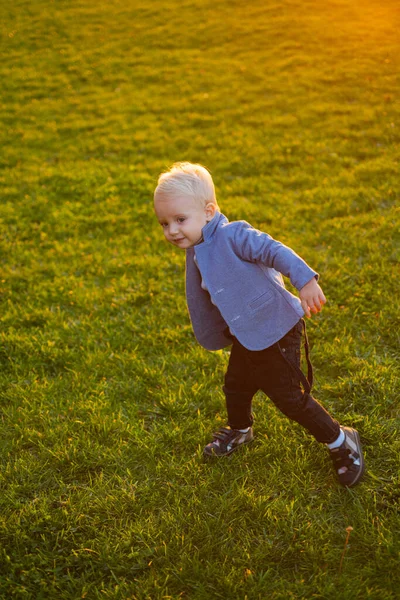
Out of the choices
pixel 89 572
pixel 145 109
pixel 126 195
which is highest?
pixel 145 109

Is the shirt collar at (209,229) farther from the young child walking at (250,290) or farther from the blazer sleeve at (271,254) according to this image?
the blazer sleeve at (271,254)

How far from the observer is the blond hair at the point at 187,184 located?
2504 millimetres

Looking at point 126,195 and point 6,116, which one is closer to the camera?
point 126,195

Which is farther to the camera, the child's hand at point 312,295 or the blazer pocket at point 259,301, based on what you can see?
the blazer pocket at point 259,301

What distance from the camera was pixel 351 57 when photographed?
1085 centimetres

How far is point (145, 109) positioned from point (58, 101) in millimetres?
2104

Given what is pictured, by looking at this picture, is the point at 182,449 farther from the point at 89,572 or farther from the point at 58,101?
the point at 58,101

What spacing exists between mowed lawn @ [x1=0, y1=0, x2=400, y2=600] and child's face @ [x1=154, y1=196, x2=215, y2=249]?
1.30m

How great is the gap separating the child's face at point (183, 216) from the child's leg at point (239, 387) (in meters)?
0.63

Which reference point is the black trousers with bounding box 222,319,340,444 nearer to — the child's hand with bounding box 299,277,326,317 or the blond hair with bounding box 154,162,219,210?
the child's hand with bounding box 299,277,326,317

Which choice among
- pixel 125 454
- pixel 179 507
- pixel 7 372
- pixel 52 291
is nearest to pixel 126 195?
pixel 52 291

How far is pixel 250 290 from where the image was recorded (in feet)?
8.41

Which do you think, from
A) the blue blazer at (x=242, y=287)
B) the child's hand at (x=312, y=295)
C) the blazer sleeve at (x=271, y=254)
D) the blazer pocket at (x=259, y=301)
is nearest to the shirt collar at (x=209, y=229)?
the blue blazer at (x=242, y=287)

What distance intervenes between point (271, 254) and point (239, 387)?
0.85 m
